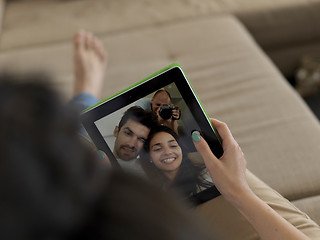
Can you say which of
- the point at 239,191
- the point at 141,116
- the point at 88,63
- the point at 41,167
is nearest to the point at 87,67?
the point at 88,63

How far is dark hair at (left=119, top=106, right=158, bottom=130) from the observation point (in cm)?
74

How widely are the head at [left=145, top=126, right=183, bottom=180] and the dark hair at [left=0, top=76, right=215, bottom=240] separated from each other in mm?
393

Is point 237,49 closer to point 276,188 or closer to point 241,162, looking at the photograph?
point 276,188

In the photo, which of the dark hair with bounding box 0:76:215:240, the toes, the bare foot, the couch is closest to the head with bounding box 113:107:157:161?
the couch

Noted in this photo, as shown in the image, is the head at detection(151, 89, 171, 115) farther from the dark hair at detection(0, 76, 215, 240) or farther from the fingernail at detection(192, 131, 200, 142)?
the dark hair at detection(0, 76, 215, 240)

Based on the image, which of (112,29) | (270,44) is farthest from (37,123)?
(270,44)

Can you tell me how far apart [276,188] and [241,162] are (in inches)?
10.7

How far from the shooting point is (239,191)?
0.71 meters

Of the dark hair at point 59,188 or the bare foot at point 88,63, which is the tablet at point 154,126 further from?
the bare foot at point 88,63

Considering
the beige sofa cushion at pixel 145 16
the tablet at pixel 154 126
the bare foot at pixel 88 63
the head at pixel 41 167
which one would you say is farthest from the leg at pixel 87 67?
the head at pixel 41 167

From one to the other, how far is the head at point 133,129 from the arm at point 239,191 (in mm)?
94

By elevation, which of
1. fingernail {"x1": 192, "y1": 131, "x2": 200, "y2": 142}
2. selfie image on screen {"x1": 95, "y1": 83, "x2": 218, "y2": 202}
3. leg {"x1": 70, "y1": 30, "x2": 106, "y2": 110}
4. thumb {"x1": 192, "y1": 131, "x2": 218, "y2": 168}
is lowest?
thumb {"x1": 192, "y1": 131, "x2": 218, "y2": 168}

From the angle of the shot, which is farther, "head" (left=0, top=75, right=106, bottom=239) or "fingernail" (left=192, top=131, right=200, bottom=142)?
"fingernail" (left=192, top=131, right=200, bottom=142)

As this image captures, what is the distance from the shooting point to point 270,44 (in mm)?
1702
